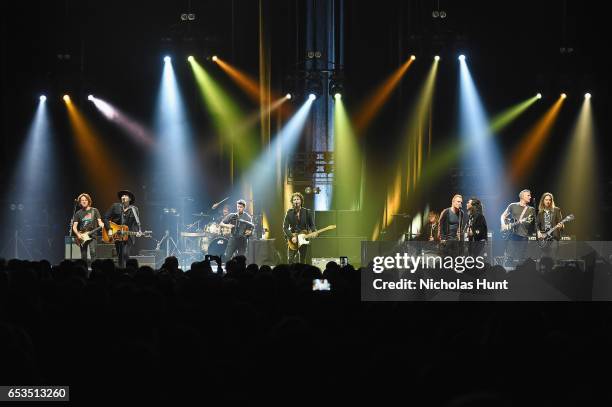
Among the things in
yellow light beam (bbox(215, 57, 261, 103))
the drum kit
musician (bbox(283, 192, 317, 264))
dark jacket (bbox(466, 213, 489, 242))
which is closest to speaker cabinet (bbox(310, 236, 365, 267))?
musician (bbox(283, 192, 317, 264))

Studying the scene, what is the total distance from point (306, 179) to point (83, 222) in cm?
604

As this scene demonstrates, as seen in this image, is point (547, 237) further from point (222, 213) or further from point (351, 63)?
point (222, 213)

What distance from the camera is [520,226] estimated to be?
15078mm

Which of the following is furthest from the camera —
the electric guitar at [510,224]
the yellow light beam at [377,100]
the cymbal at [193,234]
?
the yellow light beam at [377,100]

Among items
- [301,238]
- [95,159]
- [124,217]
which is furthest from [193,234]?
[301,238]

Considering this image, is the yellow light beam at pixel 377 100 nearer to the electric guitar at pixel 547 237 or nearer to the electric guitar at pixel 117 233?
the electric guitar at pixel 547 237

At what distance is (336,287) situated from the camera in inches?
258

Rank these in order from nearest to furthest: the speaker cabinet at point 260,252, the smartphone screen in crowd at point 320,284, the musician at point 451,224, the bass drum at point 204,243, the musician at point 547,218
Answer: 1. the smartphone screen in crowd at point 320,284
2. the musician at point 451,224
3. the musician at point 547,218
4. the speaker cabinet at point 260,252
5. the bass drum at point 204,243

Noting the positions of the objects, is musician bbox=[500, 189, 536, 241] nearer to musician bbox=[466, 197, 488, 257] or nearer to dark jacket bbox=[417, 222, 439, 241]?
musician bbox=[466, 197, 488, 257]

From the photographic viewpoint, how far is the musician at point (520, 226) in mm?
14930

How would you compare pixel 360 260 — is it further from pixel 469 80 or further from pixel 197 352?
pixel 197 352

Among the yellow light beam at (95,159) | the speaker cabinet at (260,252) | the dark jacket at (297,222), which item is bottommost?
the speaker cabinet at (260,252)

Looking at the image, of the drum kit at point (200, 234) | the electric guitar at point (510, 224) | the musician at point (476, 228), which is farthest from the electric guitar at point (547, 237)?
the drum kit at point (200, 234)

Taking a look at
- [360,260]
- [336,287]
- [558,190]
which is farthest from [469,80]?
[336,287]
